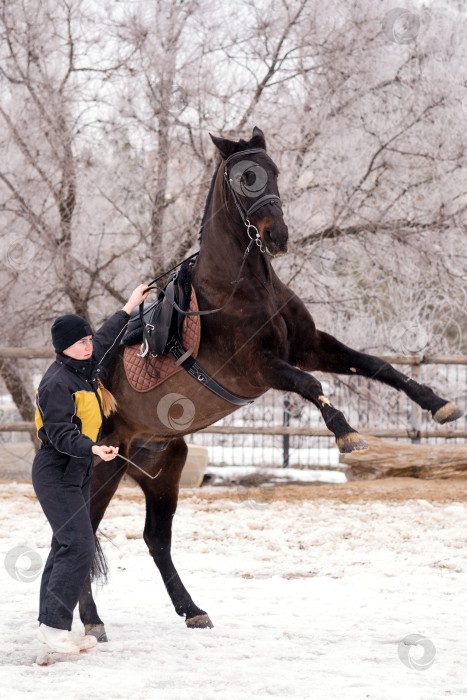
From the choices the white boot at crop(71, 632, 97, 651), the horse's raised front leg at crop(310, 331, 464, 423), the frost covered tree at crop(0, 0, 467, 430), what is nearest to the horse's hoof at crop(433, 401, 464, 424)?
the horse's raised front leg at crop(310, 331, 464, 423)

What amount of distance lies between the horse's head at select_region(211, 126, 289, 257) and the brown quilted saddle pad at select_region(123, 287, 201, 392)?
1.78 feet

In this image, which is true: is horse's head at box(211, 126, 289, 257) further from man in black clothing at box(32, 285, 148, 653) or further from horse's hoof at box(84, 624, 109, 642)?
horse's hoof at box(84, 624, 109, 642)

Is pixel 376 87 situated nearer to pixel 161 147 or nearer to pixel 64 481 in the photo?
pixel 161 147

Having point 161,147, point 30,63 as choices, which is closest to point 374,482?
point 161,147

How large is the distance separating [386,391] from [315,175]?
134 inches

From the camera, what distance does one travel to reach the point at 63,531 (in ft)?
11.3

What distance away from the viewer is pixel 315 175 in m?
10.3

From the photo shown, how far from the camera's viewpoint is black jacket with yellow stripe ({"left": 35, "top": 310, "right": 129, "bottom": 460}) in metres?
3.32

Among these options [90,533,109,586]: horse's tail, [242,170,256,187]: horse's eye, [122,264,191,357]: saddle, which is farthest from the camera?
[90,533,109,586]: horse's tail

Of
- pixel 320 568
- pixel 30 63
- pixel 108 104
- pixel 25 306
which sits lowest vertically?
pixel 320 568

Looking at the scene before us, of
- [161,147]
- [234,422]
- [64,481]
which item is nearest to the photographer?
[64,481]

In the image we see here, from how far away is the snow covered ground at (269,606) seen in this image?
3.15 meters

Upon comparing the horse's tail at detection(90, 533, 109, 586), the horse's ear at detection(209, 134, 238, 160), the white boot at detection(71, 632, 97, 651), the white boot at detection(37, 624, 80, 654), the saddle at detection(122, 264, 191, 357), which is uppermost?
the horse's ear at detection(209, 134, 238, 160)

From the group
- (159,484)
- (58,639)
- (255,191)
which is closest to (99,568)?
(159,484)
